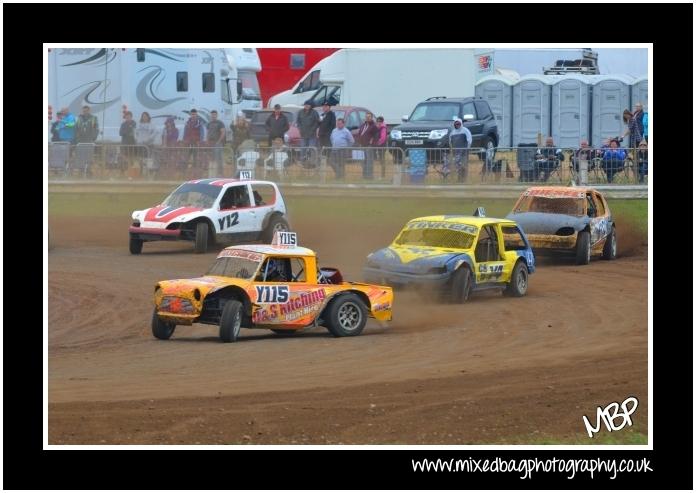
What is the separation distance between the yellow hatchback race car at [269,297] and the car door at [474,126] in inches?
704

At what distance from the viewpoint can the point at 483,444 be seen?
1058cm

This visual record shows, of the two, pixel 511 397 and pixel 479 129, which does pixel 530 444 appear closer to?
pixel 511 397

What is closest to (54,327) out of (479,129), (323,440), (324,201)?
(323,440)

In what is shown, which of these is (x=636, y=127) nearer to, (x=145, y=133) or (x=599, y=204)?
(x=599, y=204)

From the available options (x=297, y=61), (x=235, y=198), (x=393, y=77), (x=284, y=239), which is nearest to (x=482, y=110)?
(x=393, y=77)

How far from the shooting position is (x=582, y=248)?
21.5 meters

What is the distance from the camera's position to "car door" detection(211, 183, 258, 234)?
73.4 ft

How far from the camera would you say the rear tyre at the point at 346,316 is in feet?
47.0

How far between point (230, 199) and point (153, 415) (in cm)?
1227

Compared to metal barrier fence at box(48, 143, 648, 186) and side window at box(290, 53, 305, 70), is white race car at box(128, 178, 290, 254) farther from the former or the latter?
side window at box(290, 53, 305, 70)

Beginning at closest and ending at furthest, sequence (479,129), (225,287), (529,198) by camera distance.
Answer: (225,287) → (529,198) → (479,129)

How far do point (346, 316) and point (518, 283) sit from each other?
4.40 meters

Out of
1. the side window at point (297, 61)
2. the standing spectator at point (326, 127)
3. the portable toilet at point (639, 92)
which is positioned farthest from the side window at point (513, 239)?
the side window at point (297, 61)

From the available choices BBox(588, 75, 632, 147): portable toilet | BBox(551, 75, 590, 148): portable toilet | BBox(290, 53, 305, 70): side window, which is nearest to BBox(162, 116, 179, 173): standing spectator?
BBox(290, 53, 305, 70): side window
